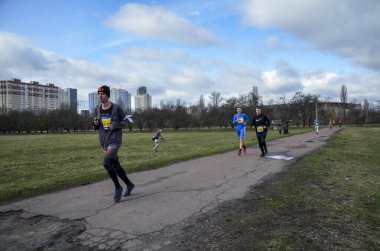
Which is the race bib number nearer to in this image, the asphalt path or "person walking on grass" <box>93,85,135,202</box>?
"person walking on grass" <box>93,85,135,202</box>

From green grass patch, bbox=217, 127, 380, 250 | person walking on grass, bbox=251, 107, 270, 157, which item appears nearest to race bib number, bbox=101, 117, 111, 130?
green grass patch, bbox=217, 127, 380, 250

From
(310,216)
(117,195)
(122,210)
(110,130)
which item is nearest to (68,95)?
(110,130)

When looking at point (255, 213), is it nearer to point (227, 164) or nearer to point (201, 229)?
point (201, 229)

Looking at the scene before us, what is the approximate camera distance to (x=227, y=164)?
34.9 feet

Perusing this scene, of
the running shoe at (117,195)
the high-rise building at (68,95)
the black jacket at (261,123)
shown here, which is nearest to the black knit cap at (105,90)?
the running shoe at (117,195)

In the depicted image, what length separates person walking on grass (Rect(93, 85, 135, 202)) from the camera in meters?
5.89

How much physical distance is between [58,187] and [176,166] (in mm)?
4105

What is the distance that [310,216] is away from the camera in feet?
15.3

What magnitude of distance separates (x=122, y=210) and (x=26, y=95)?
165768 millimetres

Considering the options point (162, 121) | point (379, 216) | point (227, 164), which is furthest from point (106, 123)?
point (162, 121)

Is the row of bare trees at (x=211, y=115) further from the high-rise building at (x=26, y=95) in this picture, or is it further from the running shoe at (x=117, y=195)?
the running shoe at (x=117, y=195)

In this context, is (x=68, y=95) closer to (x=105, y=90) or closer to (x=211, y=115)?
(x=211, y=115)

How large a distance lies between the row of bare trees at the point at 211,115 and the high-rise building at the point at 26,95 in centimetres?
3173

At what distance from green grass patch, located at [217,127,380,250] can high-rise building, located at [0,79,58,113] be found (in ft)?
467
